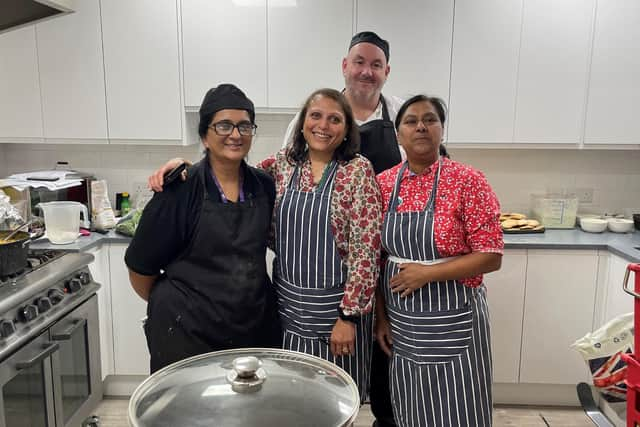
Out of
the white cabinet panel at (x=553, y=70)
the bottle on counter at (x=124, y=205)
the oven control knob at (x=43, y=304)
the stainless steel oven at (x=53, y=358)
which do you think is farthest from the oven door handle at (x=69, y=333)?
the white cabinet panel at (x=553, y=70)

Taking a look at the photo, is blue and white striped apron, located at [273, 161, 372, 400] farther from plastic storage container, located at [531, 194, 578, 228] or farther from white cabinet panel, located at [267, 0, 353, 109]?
plastic storage container, located at [531, 194, 578, 228]

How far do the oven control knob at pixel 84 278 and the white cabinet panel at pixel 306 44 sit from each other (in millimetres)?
1298

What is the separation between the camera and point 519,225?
2.89m

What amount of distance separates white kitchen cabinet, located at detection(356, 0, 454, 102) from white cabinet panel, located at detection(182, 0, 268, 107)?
535 millimetres

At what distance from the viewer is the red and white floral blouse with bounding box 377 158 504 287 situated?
5.29 ft

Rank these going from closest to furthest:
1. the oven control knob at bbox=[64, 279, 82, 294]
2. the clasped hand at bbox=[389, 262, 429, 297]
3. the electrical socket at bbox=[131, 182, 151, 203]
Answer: the clasped hand at bbox=[389, 262, 429, 297] → the oven control knob at bbox=[64, 279, 82, 294] → the electrical socket at bbox=[131, 182, 151, 203]

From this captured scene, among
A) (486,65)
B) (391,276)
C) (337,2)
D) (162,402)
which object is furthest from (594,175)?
(162,402)

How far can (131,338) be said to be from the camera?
280cm

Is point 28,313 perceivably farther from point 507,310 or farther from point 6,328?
point 507,310

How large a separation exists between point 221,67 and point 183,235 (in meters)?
1.55

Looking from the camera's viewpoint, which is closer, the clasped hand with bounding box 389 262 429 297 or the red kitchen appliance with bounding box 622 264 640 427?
the red kitchen appliance with bounding box 622 264 640 427

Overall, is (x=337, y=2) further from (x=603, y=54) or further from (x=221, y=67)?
(x=603, y=54)

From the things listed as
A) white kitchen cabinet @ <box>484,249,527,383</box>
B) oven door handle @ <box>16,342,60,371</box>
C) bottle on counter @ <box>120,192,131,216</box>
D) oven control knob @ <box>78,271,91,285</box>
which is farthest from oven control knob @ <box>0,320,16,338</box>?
white kitchen cabinet @ <box>484,249,527,383</box>

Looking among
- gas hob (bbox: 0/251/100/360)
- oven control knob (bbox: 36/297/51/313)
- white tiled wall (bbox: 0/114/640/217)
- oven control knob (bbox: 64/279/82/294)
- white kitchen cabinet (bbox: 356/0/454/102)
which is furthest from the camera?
white tiled wall (bbox: 0/114/640/217)
